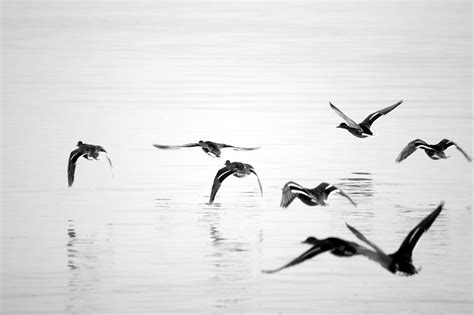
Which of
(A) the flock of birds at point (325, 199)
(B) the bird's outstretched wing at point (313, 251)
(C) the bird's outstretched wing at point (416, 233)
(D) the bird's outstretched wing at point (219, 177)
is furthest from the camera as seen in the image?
(D) the bird's outstretched wing at point (219, 177)

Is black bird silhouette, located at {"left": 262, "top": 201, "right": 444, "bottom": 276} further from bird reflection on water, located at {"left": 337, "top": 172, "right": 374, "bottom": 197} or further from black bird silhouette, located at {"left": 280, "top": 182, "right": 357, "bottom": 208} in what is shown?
bird reflection on water, located at {"left": 337, "top": 172, "right": 374, "bottom": 197}

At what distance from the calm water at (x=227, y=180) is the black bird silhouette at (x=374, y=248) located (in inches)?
54.9

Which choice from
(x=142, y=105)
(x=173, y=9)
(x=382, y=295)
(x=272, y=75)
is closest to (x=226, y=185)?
(x=382, y=295)

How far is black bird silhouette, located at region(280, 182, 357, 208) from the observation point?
659 inches

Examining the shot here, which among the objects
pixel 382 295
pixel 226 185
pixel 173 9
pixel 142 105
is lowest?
pixel 382 295

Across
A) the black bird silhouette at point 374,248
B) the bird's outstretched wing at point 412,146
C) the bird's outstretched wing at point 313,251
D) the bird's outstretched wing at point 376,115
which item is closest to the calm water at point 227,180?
the bird's outstretched wing at point 412,146

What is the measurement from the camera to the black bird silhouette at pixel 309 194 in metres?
16.7

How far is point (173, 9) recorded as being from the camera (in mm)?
76562

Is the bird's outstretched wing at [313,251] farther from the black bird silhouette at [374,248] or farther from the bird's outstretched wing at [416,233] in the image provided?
the bird's outstretched wing at [416,233]

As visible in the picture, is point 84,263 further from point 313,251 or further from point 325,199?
point 313,251

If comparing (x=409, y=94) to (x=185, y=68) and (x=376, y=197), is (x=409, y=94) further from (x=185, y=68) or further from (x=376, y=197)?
(x=376, y=197)

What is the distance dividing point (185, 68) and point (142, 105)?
9.49 meters

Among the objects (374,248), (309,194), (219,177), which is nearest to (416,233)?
(374,248)

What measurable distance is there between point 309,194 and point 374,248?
4979 millimetres
